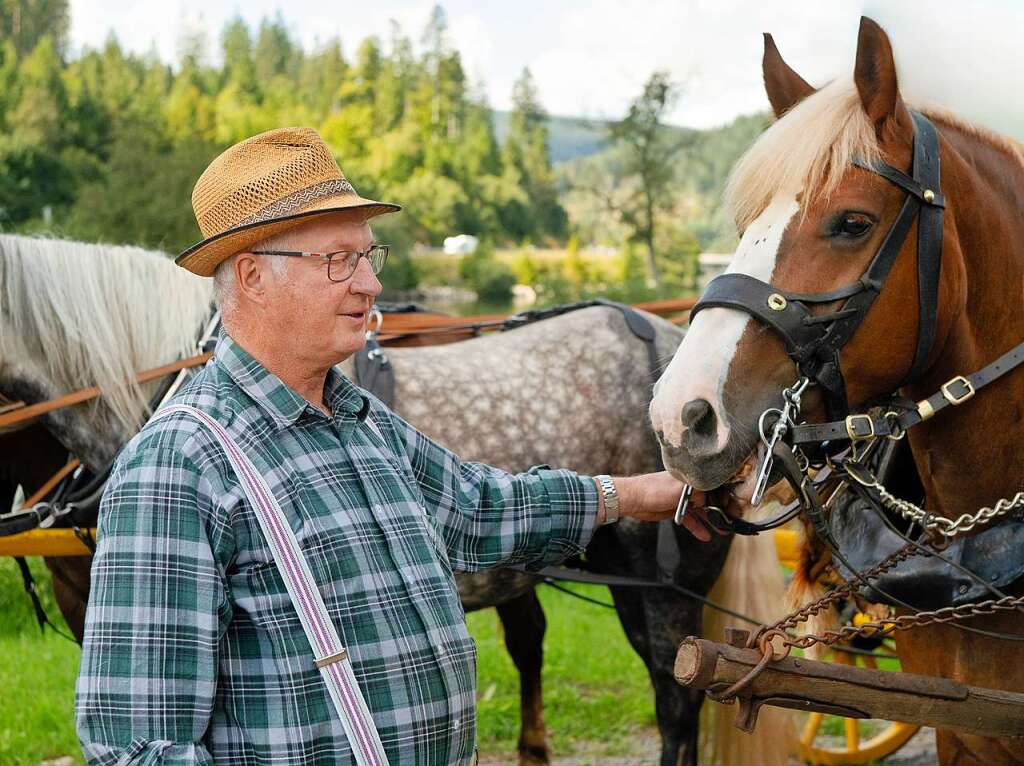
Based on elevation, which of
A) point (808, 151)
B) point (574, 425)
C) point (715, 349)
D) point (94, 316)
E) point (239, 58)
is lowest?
point (574, 425)

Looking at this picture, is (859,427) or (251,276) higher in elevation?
(251,276)

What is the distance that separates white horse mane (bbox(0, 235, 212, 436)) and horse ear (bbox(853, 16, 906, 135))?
6.94ft

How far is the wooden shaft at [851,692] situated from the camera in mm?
1688

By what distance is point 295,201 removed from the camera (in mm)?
1684

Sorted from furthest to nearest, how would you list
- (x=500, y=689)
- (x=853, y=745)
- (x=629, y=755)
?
(x=500, y=689) < (x=629, y=755) < (x=853, y=745)

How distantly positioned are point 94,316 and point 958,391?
7.73ft

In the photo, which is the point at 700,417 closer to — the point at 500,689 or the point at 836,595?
the point at 836,595

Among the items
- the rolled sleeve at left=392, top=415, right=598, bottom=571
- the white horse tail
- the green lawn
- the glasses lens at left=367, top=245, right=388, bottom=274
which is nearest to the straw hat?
the glasses lens at left=367, top=245, right=388, bottom=274

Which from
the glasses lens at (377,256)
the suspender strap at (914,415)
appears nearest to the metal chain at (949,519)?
the suspender strap at (914,415)

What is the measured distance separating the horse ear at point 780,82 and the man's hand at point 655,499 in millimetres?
789

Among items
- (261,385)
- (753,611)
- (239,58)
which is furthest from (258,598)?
→ (239,58)

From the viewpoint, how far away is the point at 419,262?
53.8m

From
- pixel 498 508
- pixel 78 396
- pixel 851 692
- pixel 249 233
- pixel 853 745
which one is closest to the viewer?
pixel 249 233

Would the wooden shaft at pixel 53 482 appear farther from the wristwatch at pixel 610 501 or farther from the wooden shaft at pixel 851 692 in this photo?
the wooden shaft at pixel 851 692
